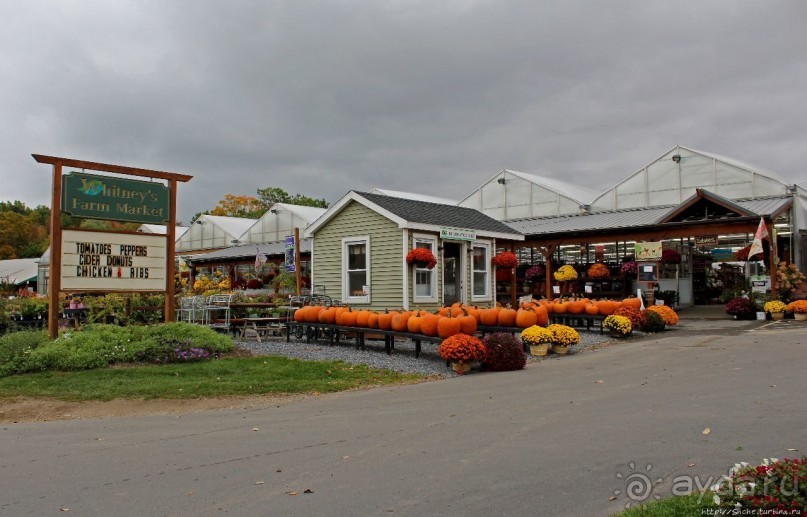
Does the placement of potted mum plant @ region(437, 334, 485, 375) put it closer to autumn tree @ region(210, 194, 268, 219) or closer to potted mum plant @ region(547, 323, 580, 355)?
potted mum plant @ region(547, 323, 580, 355)

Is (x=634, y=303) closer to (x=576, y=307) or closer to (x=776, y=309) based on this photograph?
(x=576, y=307)

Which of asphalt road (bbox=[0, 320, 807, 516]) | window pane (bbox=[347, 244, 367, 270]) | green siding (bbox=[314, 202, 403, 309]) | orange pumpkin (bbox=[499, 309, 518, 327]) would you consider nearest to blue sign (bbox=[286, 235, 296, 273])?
green siding (bbox=[314, 202, 403, 309])

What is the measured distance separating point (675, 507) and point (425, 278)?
14.0 meters

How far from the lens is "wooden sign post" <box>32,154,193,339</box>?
12.2m

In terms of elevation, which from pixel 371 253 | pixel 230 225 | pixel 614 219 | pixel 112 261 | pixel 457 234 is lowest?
pixel 112 261

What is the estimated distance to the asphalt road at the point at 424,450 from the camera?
14.9 feet

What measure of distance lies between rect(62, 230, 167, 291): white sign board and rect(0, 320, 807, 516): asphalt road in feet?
18.5

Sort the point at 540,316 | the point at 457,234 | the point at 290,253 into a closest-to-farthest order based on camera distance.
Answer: the point at 540,316
the point at 457,234
the point at 290,253

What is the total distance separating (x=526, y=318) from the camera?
1406 cm

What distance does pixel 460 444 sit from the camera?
19.8 ft

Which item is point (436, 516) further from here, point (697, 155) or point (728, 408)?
point (697, 155)

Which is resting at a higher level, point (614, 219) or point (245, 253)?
point (614, 219)

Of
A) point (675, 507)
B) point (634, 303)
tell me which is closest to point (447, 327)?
point (675, 507)

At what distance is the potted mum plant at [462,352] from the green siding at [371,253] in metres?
5.86
